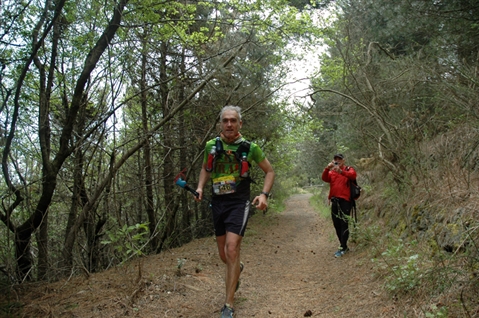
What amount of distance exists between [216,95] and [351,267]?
16.0ft

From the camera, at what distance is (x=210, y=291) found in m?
4.79

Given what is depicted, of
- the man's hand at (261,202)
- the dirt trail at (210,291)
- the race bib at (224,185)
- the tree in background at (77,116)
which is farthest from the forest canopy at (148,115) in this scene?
the man's hand at (261,202)

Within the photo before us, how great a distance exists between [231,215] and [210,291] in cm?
148

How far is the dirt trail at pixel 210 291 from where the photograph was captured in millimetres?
3936

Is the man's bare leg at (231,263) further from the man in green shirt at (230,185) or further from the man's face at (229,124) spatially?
the man's face at (229,124)

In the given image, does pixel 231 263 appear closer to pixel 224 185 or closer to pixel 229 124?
pixel 224 185

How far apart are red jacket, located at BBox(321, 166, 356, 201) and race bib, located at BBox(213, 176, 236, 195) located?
3.80 metres

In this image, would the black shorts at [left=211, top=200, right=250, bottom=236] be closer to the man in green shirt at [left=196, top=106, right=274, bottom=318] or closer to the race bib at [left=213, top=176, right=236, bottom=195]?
the man in green shirt at [left=196, top=106, right=274, bottom=318]

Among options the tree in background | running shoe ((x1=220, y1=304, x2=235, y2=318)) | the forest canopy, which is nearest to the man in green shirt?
running shoe ((x1=220, y1=304, x2=235, y2=318))

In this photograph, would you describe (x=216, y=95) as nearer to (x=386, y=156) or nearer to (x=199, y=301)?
(x=386, y=156)

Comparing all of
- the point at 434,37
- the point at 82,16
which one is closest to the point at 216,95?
the point at 82,16

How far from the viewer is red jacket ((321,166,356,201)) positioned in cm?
717

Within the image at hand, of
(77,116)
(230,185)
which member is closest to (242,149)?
(230,185)

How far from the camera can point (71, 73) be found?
6090mm
